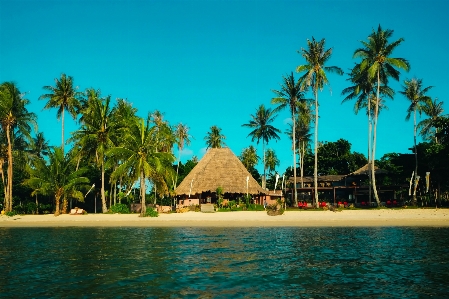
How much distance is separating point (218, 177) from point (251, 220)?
560 inches

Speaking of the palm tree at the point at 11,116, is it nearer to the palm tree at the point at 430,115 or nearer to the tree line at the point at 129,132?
the tree line at the point at 129,132

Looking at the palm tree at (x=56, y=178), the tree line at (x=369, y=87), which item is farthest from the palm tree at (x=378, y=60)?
the palm tree at (x=56, y=178)

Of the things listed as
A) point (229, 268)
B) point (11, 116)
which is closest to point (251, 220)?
point (229, 268)

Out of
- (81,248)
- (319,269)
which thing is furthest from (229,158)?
(319,269)

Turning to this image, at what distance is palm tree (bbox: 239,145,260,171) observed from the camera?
70.3m

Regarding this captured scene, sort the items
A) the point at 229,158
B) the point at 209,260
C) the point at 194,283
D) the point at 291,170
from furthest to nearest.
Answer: the point at 291,170
the point at 229,158
the point at 209,260
the point at 194,283

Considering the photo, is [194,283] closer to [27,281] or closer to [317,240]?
[27,281]

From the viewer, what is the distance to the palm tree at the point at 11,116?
37.1m

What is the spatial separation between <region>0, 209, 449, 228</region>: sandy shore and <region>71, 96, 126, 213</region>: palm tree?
6964 mm

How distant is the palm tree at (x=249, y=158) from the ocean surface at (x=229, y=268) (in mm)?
52462

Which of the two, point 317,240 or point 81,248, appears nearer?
point 81,248

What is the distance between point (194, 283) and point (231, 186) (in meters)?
32.3

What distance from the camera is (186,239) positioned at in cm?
1838

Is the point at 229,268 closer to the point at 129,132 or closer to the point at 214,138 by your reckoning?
the point at 129,132
